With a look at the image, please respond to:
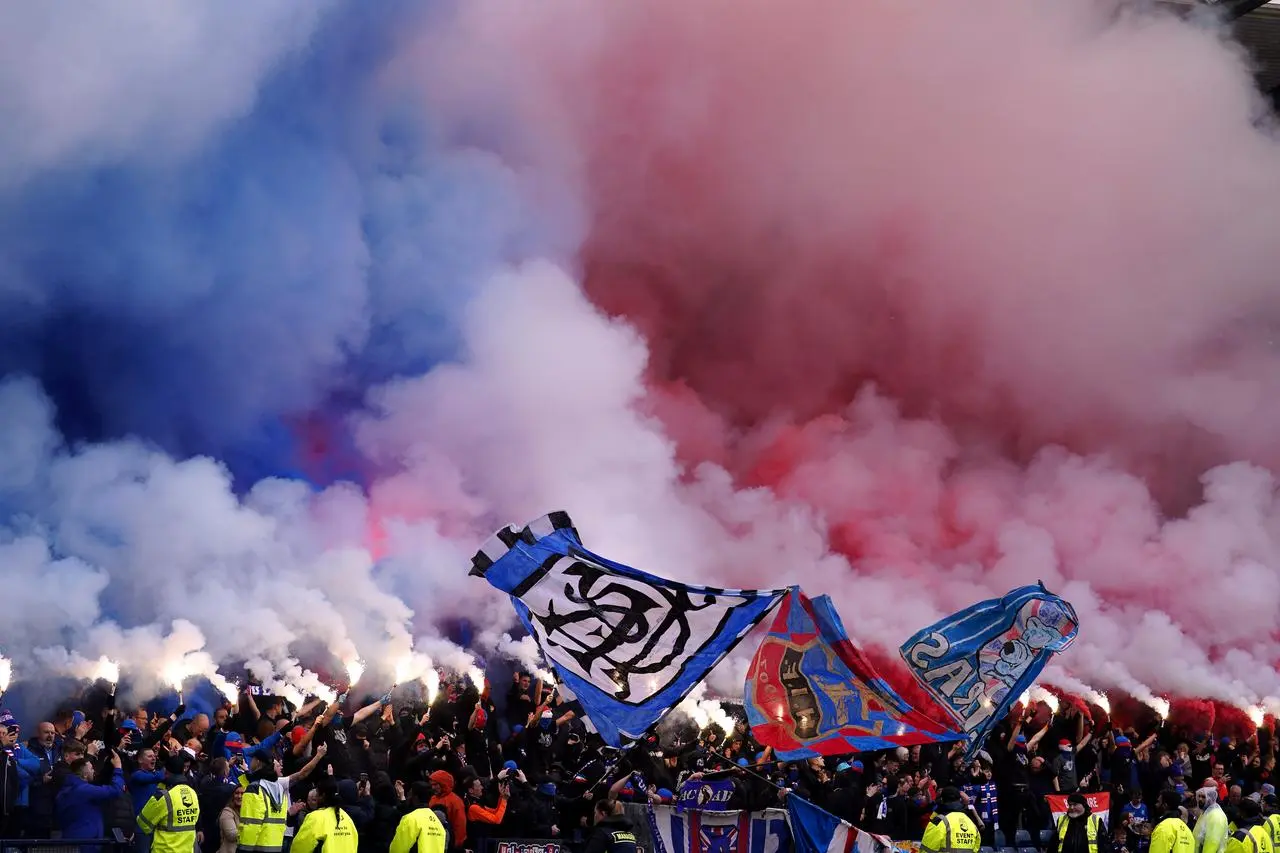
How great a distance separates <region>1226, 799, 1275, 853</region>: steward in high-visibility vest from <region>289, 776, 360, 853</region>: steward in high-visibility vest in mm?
9260

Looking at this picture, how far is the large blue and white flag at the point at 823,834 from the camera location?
13.6 meters

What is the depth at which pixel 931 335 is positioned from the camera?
97.2 ft

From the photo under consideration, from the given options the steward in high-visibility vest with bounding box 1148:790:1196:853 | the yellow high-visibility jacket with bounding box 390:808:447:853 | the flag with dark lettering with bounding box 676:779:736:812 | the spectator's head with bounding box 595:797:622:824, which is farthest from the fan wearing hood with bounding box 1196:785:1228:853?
the yellow high-visibility jacket with bounding box 390:808:447:853

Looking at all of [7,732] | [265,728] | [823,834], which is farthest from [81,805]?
[823,834]

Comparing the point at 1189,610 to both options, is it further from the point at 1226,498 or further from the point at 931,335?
the point at 931,335

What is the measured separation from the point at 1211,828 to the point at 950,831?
343 centimetres

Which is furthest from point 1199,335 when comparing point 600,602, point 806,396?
point 600,602

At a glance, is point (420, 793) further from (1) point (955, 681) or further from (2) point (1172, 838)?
(2) point (1172, 838)

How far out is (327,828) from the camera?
12.2m

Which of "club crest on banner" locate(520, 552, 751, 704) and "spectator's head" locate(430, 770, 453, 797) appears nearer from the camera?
"club crest on banner" locate(520, 552, 751, 704)

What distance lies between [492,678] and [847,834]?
9579mm

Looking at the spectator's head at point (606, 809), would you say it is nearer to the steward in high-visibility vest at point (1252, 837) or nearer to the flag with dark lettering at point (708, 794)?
the flag with dark lettering at point (708, 794)

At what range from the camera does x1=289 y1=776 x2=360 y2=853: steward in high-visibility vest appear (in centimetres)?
1212

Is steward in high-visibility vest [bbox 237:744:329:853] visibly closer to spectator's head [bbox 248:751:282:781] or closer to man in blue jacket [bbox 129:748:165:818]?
spectator's head [bbox 248:751:282:781]
